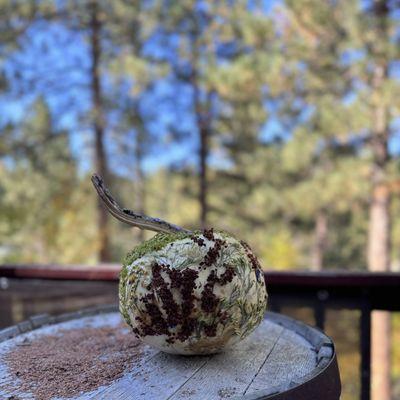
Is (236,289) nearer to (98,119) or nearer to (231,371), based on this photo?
(231,371)

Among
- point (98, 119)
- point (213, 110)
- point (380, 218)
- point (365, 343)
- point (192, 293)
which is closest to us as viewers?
point (192, 293)

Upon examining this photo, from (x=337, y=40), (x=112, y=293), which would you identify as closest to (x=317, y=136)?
(x=337, y=40)

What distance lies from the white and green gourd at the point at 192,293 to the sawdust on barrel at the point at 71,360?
0.14m

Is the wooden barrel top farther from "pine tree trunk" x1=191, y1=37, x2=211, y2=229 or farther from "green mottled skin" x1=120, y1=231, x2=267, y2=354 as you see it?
"pine tree trunk" x1=191, y1=37, x2=211, y2=229

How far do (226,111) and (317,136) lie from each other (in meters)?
3.61

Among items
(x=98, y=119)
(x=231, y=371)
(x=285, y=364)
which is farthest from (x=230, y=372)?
(x=98, y=119)

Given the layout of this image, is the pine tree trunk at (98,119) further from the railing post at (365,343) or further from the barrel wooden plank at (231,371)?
the barrel wooden plank at (231,371)

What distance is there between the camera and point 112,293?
252 cm

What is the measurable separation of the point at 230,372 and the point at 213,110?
964 cm

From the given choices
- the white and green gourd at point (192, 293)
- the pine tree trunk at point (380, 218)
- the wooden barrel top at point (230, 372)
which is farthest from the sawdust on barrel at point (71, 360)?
the pine tree trunk at point (380, 218)

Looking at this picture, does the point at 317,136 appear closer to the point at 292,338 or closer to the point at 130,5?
the point at 130,5

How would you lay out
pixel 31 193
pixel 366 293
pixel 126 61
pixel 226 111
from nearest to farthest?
pixel 366 293
pixel 126 61
pixel 31 193
pixel 226 111

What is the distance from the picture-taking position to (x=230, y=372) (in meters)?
1.07

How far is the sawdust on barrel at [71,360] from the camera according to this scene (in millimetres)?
1005
